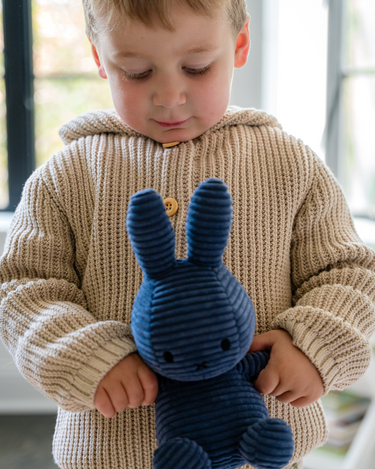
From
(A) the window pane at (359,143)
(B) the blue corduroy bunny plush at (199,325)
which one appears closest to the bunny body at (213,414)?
(B) the blue corduroy bunny plush at (199,325)

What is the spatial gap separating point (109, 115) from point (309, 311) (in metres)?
0.43

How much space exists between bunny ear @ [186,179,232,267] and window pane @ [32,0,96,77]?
4.16 feet

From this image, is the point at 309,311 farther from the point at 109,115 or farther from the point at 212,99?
the point at 109,115

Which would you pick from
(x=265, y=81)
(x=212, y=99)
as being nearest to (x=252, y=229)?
(x=212, y=99)

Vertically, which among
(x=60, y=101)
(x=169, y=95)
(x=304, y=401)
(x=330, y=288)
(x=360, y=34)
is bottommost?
(x=304, y=401)

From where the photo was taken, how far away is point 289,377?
537 mm

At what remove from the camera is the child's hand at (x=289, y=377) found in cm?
53

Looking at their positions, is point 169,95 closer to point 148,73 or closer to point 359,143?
point 148,73

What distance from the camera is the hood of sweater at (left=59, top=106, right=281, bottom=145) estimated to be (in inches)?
28.2

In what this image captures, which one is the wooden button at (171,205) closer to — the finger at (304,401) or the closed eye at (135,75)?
the closed eye at (135,75)

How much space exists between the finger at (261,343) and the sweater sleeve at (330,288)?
3 cm

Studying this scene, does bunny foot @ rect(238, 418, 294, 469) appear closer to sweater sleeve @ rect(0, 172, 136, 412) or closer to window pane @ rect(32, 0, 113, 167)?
sweater sleeve @ rect(0, 172, 136, 412)

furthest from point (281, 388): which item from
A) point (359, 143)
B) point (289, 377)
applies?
point (359, 143)

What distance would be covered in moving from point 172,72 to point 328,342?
0.38 metres
